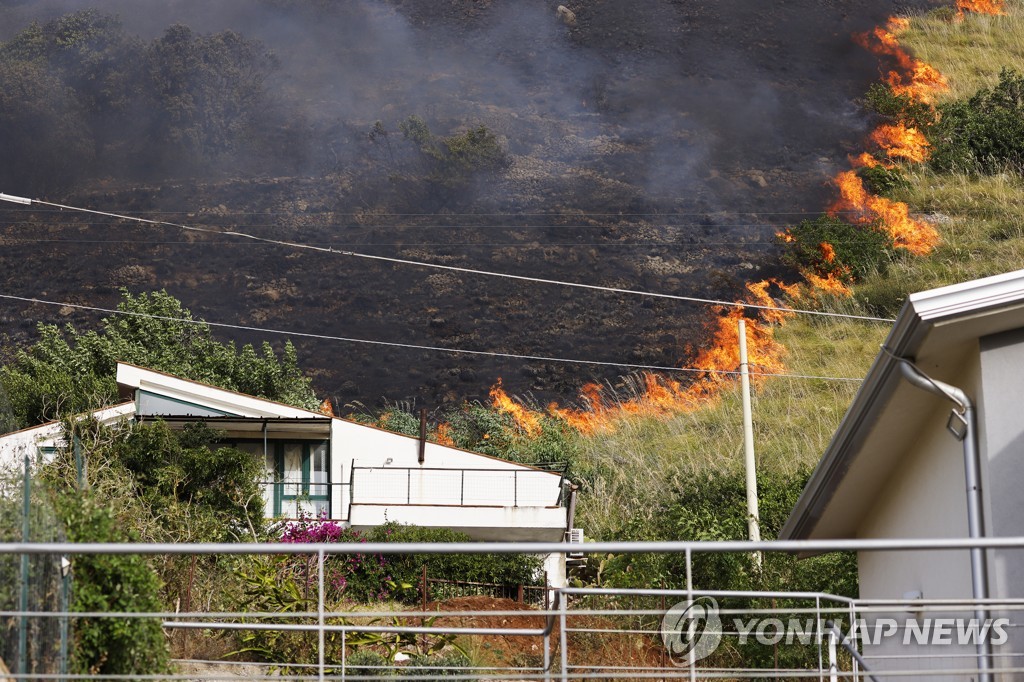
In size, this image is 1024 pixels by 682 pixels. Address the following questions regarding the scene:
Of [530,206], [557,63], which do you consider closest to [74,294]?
[530,206]

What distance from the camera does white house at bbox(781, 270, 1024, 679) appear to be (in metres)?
6.24

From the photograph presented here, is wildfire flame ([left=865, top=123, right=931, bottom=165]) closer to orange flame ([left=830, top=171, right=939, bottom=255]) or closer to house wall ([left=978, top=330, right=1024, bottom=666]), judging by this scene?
orange flame ([left=830, top=171, right=939, bottom=255])

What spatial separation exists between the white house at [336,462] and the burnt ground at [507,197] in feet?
76.4

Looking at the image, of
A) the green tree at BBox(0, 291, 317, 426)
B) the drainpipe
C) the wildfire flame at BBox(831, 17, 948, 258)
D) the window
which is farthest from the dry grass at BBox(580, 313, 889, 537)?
the drainpipe

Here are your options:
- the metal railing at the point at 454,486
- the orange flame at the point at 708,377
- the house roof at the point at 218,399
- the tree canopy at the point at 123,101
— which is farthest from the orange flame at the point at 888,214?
the tree canopy at the point at 123,101

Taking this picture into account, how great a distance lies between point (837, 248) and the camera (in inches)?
1949

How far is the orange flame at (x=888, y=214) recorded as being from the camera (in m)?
48.0

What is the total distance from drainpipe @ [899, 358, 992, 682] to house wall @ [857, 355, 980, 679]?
0.14 metres

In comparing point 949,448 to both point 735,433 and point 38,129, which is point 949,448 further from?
point 38,129

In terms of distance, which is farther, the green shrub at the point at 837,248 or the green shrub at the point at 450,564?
the green shrub at the point at 837,248

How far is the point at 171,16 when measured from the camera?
76.3 metres

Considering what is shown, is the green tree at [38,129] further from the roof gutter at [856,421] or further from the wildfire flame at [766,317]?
the roof gutter at [856,421]

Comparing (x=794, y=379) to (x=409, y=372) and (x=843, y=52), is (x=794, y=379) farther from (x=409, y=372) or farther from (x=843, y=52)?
(x=843, y=52)

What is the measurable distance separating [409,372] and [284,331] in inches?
275
